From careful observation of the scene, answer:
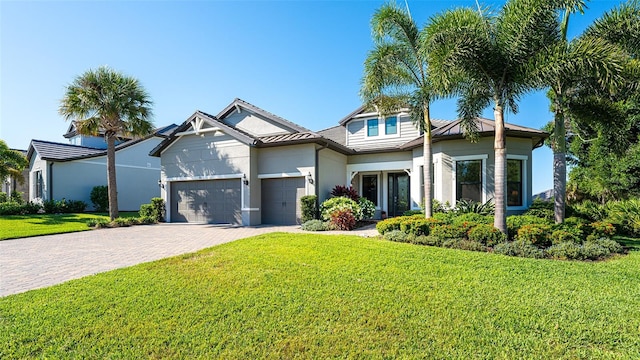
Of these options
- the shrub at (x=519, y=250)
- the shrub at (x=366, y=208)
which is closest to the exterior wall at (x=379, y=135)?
the shrub at (x=366, y=208)

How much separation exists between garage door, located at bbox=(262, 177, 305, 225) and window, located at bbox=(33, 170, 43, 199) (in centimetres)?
1729

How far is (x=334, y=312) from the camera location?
13.3 feet

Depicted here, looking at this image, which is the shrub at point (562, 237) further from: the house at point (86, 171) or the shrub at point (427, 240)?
Answer: the house at point (86, 171)

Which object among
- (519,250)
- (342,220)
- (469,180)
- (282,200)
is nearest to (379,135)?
(469,180)

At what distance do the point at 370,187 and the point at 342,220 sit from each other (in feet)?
19.6

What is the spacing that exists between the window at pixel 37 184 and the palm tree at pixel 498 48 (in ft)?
84.6

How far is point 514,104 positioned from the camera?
30.0 ft

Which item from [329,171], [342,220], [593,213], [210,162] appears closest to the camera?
[593,213]

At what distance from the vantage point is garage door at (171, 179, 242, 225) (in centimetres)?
1515

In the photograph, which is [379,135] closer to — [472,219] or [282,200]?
[282,200]

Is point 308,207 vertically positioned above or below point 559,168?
below

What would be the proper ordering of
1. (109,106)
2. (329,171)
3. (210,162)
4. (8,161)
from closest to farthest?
1. (109,106)
2. (329,171)
3. (210,162)
4. (8,161)

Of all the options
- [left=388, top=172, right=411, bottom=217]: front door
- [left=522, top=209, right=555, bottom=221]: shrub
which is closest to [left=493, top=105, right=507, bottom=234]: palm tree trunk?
[left=522, top=209, right=555, bottom=221]: shrub

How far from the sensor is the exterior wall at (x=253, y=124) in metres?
16.1
